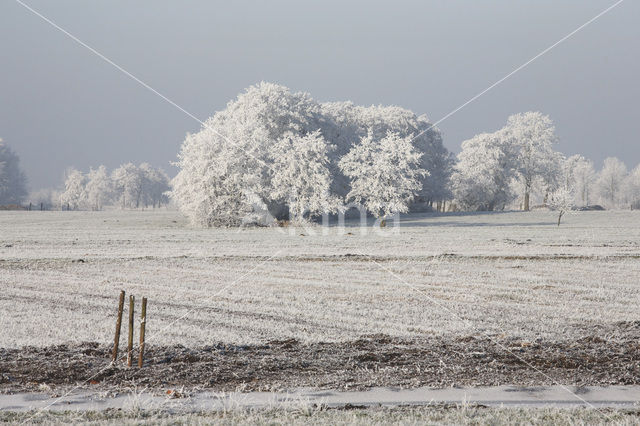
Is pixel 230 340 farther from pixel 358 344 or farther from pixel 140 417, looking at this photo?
pixel 140 417

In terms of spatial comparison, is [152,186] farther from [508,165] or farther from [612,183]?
[612,183]

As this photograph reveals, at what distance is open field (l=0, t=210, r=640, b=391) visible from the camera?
9.95 m

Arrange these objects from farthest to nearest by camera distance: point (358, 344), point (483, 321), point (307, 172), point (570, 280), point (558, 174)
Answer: point (558, 174) → point (307, 172) → point (570, 280) → point (483, 321) → point (358, 344)

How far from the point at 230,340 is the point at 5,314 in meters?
6.69

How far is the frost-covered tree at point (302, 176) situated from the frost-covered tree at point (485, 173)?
3594 cm

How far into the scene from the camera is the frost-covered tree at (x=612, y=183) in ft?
445

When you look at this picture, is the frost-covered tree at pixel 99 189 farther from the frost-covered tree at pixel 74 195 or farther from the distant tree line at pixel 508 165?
the distant tree line at pixel 508 165

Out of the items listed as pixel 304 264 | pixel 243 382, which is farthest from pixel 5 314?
pixel 304 264

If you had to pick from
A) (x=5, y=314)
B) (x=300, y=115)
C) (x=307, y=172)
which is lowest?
(x=5, y=314)

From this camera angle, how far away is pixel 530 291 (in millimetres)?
19891

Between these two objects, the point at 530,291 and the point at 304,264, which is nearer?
the point at 530,291

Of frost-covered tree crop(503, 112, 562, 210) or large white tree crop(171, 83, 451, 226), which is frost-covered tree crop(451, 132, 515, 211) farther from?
large white tree crop(171, 83, 451, 226)

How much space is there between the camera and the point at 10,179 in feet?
387

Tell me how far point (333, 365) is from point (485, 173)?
3309 inches
